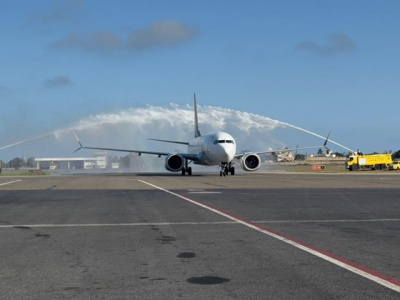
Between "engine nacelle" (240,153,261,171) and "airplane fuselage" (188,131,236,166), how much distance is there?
3.90 metres

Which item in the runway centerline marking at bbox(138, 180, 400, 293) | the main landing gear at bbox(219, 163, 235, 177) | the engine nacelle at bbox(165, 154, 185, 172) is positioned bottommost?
the runway centerline marking at bbox(138, 180, 400, 293)

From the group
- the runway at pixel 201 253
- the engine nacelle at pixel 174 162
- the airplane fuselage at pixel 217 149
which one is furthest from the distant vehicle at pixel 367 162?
the runway at pixel 201 253

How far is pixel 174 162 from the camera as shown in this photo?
6181cm

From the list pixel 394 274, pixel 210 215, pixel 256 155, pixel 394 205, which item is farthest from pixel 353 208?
pixel 256 155

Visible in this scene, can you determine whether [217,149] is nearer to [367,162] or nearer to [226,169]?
[226,169]

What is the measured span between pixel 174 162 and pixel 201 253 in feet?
169

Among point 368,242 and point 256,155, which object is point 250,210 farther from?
point 256,155

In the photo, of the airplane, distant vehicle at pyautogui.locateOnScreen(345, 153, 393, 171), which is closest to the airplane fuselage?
the airplane

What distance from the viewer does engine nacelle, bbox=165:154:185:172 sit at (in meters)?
61.5

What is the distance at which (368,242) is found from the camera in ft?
38.3

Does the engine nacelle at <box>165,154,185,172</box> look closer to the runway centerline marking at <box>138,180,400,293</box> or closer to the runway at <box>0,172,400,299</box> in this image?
the runway at <box>0,172,400,299</box>

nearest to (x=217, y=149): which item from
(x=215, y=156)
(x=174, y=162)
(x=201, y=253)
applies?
(x=215, y=156)

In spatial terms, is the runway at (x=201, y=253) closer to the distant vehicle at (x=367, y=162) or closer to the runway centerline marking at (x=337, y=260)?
the runway centerline marking at (x=337, y=260)

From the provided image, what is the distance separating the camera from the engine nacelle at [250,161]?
59875mm
